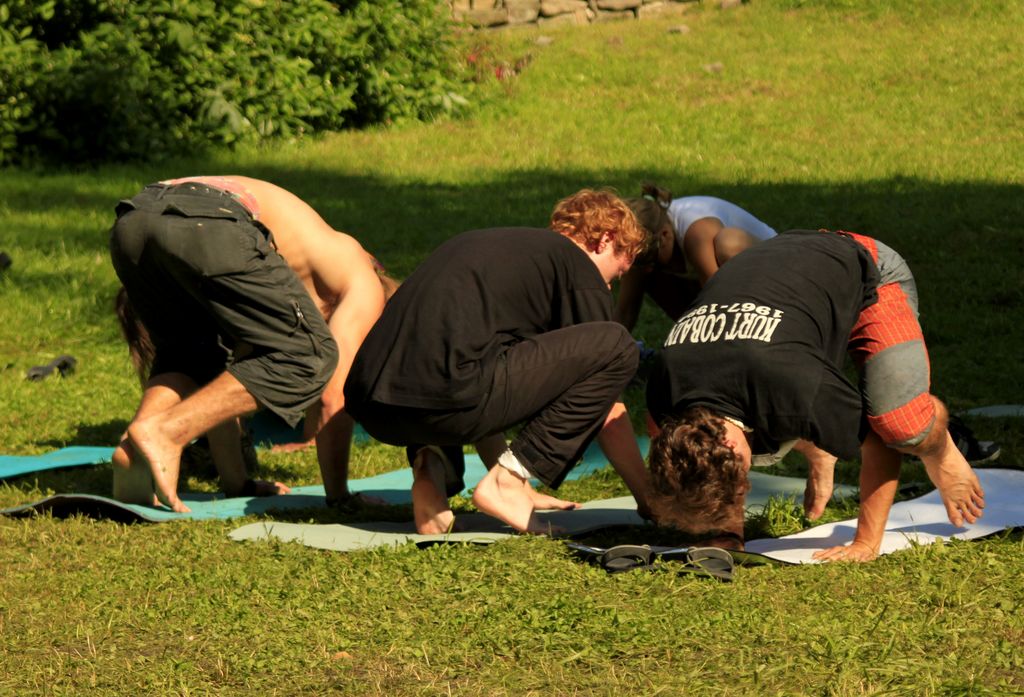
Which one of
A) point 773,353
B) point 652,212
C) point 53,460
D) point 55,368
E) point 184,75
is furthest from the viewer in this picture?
point 184,75

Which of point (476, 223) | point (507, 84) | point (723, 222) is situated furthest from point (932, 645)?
point (507, 84)

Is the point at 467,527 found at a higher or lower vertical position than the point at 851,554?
lower

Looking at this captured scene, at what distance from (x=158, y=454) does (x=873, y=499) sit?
2.41 metres

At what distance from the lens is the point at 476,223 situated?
32.1 ft

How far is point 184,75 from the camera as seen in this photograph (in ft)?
39.8

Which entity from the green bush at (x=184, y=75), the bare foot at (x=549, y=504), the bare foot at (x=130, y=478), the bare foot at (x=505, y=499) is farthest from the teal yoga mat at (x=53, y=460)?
the green bush at (x=184, y=75)

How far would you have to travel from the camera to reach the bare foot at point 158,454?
4684 mm

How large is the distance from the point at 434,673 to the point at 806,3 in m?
13.7

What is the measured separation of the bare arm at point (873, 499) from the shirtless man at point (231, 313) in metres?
1.88

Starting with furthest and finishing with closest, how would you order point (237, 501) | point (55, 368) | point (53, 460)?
point (55, 368) → point (53, 460) → point (237, 501)

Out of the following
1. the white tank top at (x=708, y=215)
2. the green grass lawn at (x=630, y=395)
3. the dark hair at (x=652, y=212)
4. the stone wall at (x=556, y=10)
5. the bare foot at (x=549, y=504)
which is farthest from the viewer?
the stone wall at (x=556, y=10)

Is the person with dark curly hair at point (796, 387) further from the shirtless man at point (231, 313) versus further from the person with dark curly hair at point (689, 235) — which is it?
the shirtless man at point (231, 313)

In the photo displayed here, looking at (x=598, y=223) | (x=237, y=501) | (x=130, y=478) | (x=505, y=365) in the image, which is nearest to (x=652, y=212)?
(x=598, y=223)

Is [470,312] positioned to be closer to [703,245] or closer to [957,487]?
[957,487]
